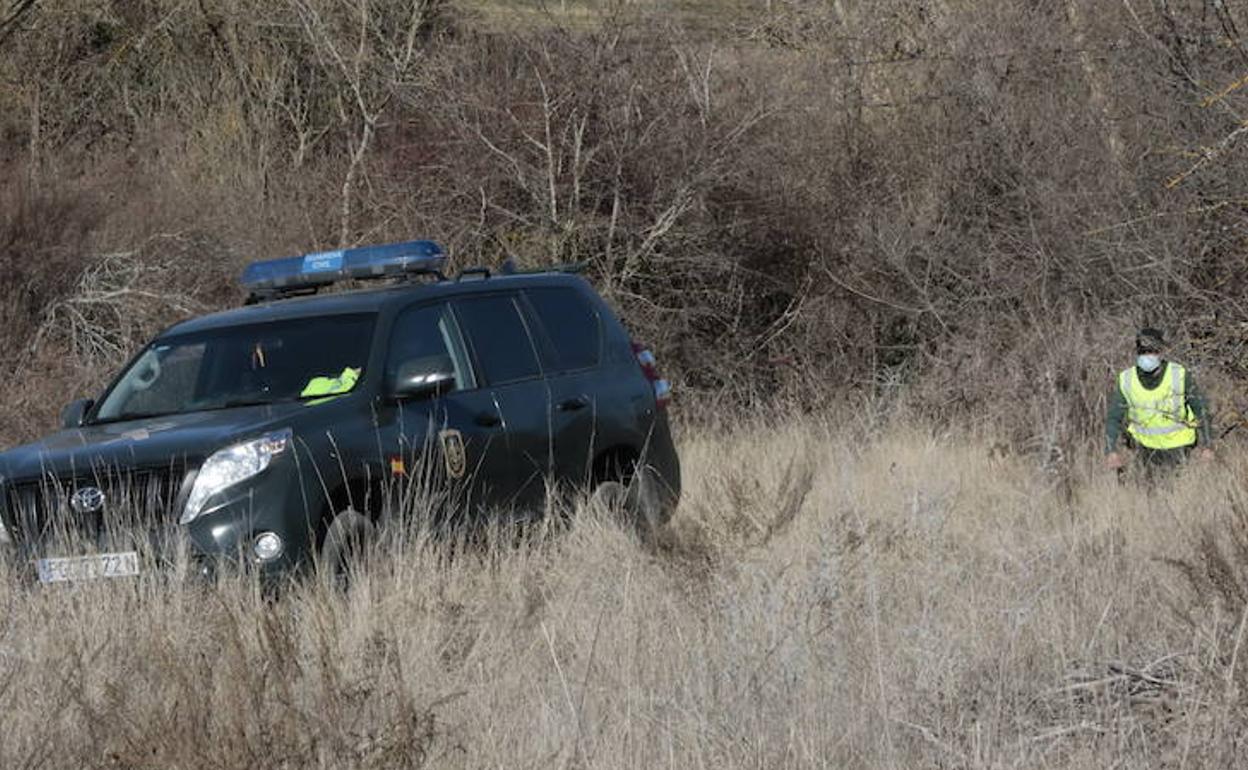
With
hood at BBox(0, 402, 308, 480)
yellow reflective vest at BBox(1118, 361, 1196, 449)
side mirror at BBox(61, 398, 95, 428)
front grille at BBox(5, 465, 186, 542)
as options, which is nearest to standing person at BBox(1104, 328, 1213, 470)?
yellow reflective vest at BBox(1118, 361, 1196, 449)

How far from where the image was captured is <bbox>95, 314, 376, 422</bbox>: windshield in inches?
351

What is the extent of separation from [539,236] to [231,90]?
5.66m

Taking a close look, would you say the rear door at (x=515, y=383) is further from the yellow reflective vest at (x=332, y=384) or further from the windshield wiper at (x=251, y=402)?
the windshield wiper at (x=251, y=402)

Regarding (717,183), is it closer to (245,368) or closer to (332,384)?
(245,368)

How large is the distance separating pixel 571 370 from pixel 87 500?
110 inches

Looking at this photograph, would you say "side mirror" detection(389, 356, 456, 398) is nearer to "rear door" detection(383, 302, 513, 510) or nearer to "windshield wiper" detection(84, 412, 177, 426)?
"rear door" detection(383, 302, 513, 510)

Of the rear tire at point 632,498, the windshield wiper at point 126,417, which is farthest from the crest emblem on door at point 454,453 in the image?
the windshield wiper at point 126,417

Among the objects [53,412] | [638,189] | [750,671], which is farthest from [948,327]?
[750,671]

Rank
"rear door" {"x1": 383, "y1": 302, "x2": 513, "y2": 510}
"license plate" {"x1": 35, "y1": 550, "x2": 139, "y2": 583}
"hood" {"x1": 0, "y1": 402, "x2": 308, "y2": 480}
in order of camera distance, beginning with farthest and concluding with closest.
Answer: "rear door" {"x1": 383, "y1": 302, "x2": 513, "y2": 510}, "hood" {"x1": 0, "y1": 402, "x2": 308, "y2": 480}, "license plate" {"x1": 35, "y1": 550, "x2": 139, "y2": 583}

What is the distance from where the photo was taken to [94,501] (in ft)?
26.6

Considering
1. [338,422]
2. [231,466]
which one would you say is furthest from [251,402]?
[231,466]

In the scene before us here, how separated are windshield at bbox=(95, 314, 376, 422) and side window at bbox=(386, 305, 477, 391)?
0.15 meters

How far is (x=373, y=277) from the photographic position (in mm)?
10289

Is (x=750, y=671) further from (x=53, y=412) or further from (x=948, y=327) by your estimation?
(x=948, y=327)
